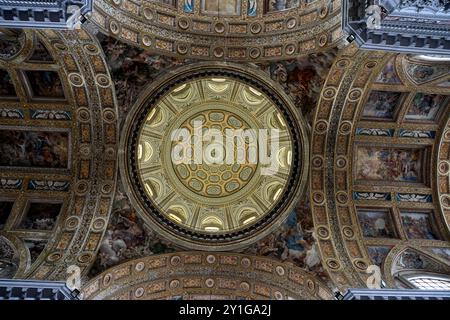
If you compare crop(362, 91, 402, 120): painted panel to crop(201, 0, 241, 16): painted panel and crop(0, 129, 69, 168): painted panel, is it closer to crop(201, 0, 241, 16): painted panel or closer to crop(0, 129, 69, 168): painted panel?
crop(201, 0, 241, 16): painted panel

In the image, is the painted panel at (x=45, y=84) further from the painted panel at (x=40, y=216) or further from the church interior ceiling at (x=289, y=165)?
the painted panel at (x=40, y=216)

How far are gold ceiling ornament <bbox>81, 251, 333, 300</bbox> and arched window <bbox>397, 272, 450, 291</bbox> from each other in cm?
285

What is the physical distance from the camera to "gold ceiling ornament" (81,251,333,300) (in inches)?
587

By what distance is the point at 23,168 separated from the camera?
15930 millimetres

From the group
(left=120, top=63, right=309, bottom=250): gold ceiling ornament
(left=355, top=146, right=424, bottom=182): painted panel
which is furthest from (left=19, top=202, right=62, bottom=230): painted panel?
(left=355, top=146, right=424, bottom=182): painted panel

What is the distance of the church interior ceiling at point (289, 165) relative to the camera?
14.3 metres

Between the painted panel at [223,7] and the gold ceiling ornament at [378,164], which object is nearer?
the gold ceiling ornament at [378,164]

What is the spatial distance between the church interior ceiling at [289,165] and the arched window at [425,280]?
0.21m

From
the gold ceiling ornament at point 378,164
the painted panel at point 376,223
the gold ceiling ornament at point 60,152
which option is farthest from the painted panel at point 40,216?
the painted panel at point 376,223

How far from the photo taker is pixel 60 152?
16000mm

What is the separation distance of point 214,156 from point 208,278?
5800 mm

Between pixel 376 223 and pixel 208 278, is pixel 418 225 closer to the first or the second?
pixel 376 223
